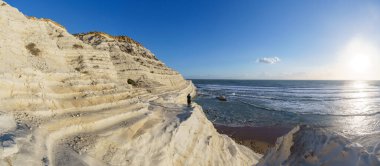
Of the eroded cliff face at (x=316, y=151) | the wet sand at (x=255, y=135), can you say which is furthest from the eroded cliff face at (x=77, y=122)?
the wet sand at (x=255, y=135)

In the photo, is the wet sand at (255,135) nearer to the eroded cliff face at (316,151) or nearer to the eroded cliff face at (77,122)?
the eroded cliff face at (77,122)

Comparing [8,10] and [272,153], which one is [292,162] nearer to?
[272,153]

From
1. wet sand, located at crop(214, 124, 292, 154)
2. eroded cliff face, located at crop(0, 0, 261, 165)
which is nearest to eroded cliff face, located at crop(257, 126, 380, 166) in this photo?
eroded cliff face, located at crop(0, 0, 261, 165)

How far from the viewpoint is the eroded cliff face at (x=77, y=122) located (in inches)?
190

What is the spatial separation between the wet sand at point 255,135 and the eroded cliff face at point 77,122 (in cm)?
511

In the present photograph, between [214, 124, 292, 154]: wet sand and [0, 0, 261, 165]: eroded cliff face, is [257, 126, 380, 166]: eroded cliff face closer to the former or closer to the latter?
[0, 0, 261, 165]: eroded cliff face

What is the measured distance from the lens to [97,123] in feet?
21.8

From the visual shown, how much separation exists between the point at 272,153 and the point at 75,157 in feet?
14.0

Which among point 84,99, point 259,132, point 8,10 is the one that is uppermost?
point 8,10

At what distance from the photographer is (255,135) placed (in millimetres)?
18781

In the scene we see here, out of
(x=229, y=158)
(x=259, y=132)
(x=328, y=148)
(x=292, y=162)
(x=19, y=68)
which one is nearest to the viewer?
(x=328, y=148)

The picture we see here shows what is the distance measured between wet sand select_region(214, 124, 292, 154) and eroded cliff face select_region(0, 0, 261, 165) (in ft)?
16.8

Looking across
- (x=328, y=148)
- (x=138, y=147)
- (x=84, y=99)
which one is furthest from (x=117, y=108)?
(x=328, y=148)

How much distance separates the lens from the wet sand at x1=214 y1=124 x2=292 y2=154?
16875mm
